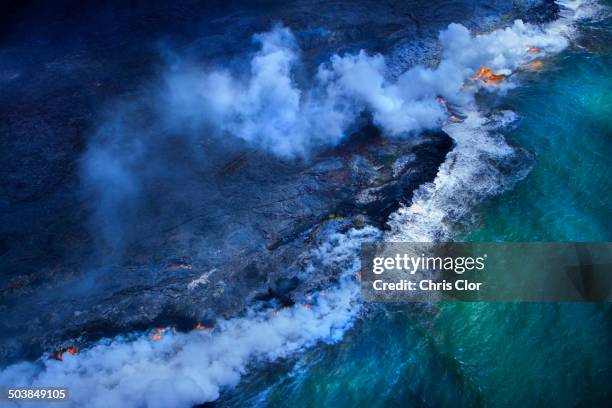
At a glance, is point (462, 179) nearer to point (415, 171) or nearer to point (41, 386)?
point (415, 171)

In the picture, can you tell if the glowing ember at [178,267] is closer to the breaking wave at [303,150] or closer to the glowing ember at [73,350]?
the breaking wave at [303,150]

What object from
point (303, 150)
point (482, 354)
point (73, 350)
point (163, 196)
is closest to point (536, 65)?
point (303, 150)

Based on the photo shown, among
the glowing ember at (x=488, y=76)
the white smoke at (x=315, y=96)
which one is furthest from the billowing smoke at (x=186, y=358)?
the glowing ember at (x=488, y=76)

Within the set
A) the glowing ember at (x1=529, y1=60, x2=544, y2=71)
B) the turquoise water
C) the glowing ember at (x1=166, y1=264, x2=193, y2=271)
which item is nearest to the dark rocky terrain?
the glowing ember at (x1=166, y1=264, x2=193, y2=271)

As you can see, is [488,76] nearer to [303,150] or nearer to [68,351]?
[303,150]

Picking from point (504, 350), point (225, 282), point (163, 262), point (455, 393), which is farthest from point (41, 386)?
point (504, 350)

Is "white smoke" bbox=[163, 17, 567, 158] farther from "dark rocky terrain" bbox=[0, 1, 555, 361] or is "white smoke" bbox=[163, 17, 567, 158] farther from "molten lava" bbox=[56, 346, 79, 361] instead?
"molten lava" bbox=[56, 346, 79, 361]
